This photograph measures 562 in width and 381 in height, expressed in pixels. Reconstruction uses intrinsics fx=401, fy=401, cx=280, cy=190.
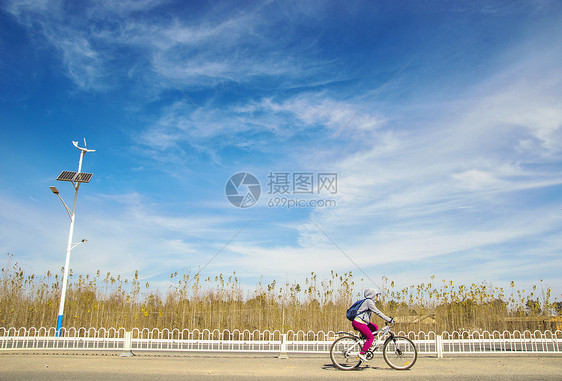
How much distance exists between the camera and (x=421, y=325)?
845 inches

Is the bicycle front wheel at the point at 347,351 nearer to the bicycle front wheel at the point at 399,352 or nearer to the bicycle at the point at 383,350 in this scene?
the bicycle at the point at 383,350

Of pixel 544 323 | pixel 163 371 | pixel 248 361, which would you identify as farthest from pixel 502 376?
pixel 544 323

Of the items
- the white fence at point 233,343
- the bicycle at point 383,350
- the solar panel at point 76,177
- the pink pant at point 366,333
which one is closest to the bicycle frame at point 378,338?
the bicycle at point 383,350

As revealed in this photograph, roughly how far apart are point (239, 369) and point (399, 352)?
3735 mm

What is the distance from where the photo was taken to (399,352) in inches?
368

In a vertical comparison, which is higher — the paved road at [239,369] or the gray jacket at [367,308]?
the gray jacket at [367,308]

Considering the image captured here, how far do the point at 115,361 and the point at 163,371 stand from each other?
2.31 m

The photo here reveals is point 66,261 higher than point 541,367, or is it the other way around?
point 66,261

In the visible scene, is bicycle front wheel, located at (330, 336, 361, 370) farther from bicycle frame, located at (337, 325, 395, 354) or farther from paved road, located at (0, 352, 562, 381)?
paved road, located at (0, 352, 562, 381)

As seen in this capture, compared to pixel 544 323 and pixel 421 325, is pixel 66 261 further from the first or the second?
pixel 544 323

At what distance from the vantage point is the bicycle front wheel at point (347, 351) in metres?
9.20

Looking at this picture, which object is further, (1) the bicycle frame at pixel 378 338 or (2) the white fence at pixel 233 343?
(2) the white fence at pixel 233 343

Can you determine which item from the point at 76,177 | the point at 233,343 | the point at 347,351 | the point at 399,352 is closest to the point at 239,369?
the point at 347,351

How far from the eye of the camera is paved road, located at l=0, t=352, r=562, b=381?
8078 mm
